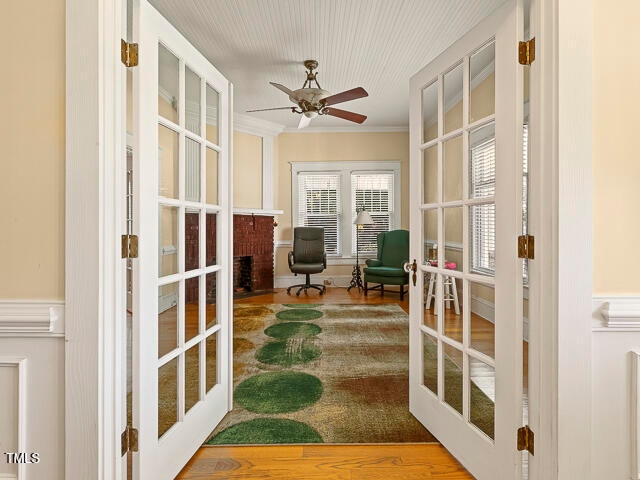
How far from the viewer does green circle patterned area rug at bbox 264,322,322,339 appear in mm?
3703

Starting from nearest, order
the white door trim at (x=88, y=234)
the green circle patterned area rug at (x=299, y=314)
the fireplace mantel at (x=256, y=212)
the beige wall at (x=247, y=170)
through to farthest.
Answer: the white door trim at (x=88, y=234) → the green circle patterned area rug at (x=299, y=314) → the fireplace mantel at (x=256, y=212) → the beige wall at (x=247, y=170)

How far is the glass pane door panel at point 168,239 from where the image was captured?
1507 mm

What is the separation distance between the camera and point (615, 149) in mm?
1244

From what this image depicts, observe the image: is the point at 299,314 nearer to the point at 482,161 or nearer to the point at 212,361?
the point at 212,361

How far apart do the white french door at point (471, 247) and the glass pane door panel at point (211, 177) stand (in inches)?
44.5

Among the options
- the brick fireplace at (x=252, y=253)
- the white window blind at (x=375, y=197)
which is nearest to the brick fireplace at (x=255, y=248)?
the brick fireplace at (x=252, y=253)

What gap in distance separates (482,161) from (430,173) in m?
0.35

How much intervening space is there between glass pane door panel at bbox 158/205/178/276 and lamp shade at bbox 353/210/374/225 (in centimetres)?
490

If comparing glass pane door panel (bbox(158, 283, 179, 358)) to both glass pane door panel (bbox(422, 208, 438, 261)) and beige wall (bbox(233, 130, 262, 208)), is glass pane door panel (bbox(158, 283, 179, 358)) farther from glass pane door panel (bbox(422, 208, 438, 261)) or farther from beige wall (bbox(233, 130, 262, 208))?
beige wall (bbox(233, 130, 262, 208))

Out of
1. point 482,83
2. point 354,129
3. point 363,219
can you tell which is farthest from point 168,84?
point 354,129

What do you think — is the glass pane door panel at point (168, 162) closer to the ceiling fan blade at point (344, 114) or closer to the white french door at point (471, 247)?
the white french door at point (471, 247)

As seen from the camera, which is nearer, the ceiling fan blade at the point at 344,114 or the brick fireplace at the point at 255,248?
the ceiling fan blade at the point at 344,114

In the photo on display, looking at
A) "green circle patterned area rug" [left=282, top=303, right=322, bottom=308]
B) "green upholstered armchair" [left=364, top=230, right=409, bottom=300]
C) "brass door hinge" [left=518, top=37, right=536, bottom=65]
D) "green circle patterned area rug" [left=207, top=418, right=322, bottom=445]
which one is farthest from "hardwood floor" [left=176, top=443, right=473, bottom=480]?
"green upholstered armchair" [left=364, top=230, right=409, bottom=300]

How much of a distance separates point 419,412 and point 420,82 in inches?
73.8
